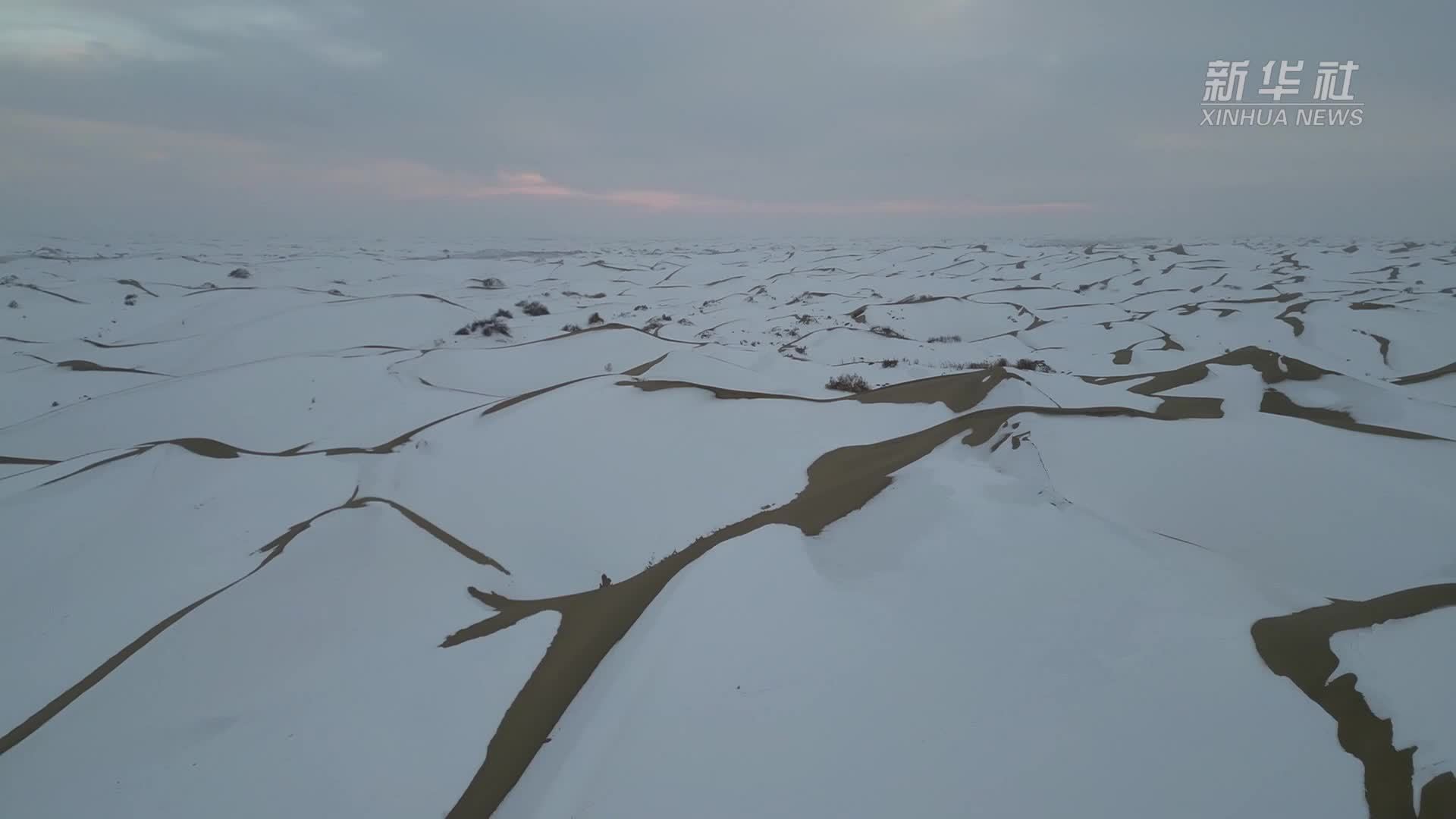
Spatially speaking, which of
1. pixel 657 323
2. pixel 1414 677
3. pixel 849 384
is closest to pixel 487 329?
pixel 657 323

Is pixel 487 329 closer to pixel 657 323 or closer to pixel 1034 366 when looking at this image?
pixel 657 323

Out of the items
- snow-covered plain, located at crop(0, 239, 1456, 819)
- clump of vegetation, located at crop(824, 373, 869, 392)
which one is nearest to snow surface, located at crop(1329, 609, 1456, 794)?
snow-covered plain, located at crop(0, 239, 1456, 819)

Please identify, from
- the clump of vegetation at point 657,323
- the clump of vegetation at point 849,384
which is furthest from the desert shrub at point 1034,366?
the clump of vegetation at point 657,323

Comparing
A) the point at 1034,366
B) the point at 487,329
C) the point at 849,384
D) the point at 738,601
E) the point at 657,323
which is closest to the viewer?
the point at 738,601

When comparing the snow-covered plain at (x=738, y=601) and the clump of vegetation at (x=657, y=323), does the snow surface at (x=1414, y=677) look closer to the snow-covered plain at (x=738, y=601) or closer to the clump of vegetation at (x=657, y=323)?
the snow-covered plain at (x=738, y=601)

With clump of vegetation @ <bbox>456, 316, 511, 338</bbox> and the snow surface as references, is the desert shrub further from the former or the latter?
clump of vegetation @ <bbox>456, 316, 511, 338</bbox>

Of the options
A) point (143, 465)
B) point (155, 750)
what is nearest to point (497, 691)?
point (155, 750)

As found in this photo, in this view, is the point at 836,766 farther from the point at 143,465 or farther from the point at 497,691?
the point at 143,465
